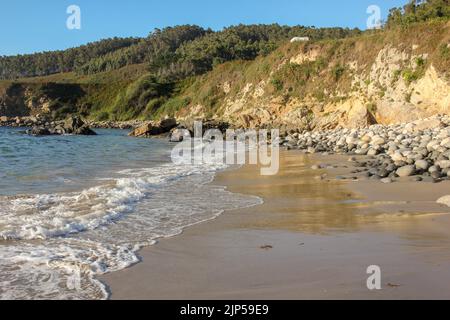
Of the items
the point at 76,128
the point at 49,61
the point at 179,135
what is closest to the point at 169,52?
the point at 49,61

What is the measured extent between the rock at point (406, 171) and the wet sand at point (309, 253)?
1470 millimetres

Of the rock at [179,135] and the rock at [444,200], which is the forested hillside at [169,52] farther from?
the rock at [444,200]

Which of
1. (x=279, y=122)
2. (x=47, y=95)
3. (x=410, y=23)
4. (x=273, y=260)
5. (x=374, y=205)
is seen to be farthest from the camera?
(x=47, y=95)

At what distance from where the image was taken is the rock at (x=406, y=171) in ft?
34.4

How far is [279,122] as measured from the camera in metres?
36.3

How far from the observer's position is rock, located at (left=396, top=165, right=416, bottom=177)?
10.5 metres

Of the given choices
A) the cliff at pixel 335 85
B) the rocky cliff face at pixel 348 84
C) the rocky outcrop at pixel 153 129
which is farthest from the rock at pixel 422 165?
the rocky outcrop at pixel 153 129

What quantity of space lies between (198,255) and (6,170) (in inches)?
423

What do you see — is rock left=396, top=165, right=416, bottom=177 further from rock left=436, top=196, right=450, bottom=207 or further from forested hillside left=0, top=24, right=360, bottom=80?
forested hillside left=0, top=24, right=360, bottom=80

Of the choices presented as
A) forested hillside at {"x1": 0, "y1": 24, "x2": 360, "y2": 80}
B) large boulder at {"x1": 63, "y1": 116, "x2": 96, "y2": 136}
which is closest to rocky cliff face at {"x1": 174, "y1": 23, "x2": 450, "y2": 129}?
large boulder at {"x1": 63, "y1": 116, "x2": 96, "y2": 136}

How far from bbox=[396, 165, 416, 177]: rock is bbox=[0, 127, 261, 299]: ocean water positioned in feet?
11.9
